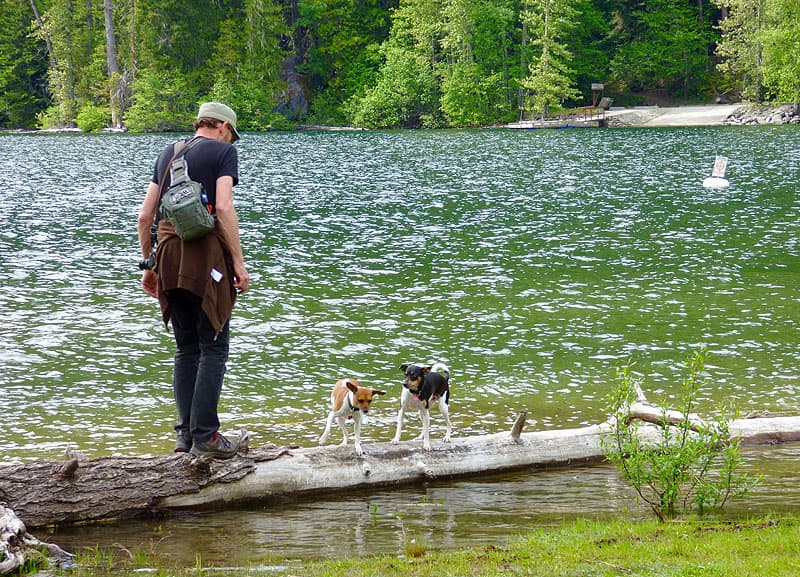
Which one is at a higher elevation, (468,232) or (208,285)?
(208,285)

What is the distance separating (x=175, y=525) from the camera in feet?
24.9

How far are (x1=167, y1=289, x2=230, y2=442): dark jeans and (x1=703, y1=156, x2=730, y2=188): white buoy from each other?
3318 centimetres

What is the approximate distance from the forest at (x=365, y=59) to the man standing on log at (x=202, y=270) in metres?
79.6

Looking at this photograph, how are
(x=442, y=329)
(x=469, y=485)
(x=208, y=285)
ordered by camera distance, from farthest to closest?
(x=442, y=329)
(x=469, y=485)
(x=208, y=285)

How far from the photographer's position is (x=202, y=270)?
286 inches

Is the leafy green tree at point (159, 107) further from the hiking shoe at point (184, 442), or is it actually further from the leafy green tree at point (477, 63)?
the hiking shoe at point (184, 442)

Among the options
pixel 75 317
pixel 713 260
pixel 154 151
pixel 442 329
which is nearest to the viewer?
pixel 442 329

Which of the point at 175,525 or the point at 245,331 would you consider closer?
the point at 175,525

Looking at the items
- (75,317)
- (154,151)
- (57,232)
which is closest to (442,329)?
(75,317)

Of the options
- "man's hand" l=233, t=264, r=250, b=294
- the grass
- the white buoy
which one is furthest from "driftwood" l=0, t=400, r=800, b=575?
the white buoy

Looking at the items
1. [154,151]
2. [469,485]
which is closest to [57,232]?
[469,485]

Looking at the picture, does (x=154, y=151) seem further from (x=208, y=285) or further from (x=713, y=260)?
(x=208, y=285)

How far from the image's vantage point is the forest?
294 ft

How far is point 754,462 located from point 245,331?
360 inches
